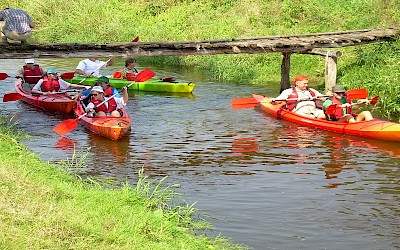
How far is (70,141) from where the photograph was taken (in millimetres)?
11969

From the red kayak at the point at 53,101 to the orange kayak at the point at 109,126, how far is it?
191 cm

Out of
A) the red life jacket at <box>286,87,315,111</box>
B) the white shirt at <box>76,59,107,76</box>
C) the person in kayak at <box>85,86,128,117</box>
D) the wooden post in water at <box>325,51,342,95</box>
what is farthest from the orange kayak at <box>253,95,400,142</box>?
the white shirt at <box>76,59,107,76</box>

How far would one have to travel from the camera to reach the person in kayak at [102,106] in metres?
12.8

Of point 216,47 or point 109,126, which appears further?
point 216,47

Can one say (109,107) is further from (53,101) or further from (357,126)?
(357,126)

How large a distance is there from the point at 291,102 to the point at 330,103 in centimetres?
135

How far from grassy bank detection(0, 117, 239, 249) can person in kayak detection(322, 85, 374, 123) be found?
4895mm

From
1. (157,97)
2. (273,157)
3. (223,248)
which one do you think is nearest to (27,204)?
(223,248)

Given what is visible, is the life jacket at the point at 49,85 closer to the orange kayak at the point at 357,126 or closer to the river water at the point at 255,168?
the river water at the point at 255,168

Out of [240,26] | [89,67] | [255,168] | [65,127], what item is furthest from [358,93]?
[240,26]

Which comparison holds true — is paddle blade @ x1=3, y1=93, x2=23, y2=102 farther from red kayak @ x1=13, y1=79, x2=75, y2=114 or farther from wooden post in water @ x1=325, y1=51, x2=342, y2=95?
wooden post in water @ x1=325, y1=51, x2=342, y2=95

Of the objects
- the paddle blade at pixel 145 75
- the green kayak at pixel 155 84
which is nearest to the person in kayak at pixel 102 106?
the paddle blade at pixel 145 75

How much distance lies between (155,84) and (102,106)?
4.69 metres

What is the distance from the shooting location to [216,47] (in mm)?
14688
